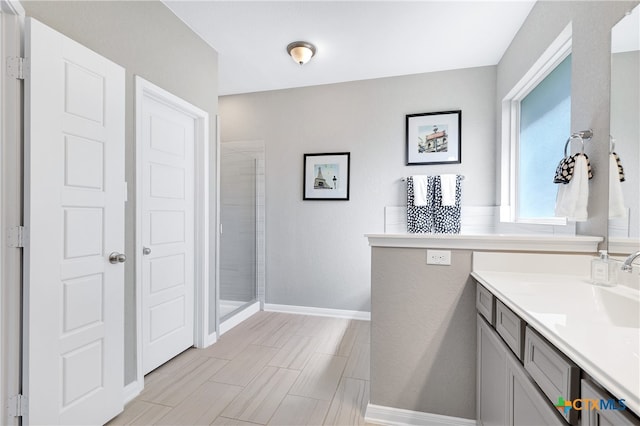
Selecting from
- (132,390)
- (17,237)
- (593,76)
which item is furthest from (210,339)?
(593,76)

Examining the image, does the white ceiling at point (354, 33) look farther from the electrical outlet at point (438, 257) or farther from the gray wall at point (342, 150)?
the electrical outlet at point (438, 257)

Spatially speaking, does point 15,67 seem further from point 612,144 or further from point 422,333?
point 612,144

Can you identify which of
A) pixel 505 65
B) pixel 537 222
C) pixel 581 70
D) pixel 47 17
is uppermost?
pixel 505 65

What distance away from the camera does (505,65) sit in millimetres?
2873

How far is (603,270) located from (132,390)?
2662 mm

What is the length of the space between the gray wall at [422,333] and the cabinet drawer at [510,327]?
0.35 meters

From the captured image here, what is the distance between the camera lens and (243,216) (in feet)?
12.4

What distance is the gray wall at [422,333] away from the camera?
166 centimetres

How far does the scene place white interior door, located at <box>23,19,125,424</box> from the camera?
141 cm

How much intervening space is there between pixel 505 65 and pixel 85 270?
Result: 3.59m

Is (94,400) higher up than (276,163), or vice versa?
(276,163)

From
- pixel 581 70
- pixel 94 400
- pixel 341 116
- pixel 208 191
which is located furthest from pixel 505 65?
pixel 94 400

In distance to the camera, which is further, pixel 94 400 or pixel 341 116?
pixel 341 116

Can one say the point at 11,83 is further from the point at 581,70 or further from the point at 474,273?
the point at 581,70
